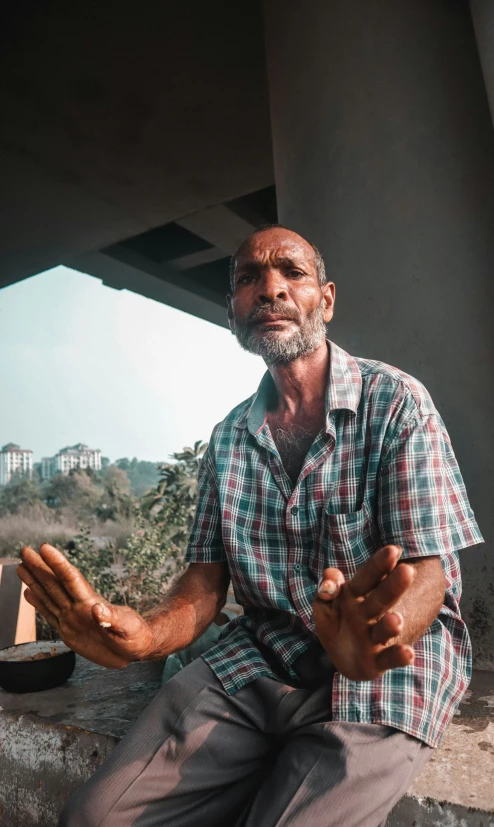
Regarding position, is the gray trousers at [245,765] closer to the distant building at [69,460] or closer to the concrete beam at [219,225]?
the concrete beam at [219,225]

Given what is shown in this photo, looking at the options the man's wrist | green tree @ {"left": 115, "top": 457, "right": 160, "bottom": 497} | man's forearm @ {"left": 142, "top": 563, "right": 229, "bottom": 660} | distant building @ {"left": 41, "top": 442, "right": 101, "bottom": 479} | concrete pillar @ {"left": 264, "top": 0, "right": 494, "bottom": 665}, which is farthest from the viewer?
→ green tree @ {"left": 115, "top": 457, "right": 160, "bottom": 497}

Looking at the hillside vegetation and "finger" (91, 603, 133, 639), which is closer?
"finger" (91, 603, 133, 639)

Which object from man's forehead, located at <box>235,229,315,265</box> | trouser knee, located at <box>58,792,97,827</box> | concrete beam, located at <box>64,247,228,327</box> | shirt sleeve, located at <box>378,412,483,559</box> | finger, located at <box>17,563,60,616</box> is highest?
concrete beam, located at <box>64,247,228,327</box>

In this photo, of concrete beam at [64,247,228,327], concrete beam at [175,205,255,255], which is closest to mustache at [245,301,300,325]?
concrete beam at [175,205,255,255]

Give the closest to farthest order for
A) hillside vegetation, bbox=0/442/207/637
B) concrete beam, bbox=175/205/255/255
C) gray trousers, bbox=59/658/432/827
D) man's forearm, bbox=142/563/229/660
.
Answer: gray trousers, bbox=59/658/432/827
man's forearm, bbox=142/563/229/660
hillside vegetation, bbox=0/442/207/637
concrete beam, bbox=175/205/255/255

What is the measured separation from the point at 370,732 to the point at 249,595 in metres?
0.50

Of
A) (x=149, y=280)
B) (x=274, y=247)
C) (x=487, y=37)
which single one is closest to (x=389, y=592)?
(x=274, y=247)

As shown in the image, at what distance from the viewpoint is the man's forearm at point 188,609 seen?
1.53 meters

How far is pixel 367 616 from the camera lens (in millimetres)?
1003

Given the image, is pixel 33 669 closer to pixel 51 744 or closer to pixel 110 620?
pixel 51 744

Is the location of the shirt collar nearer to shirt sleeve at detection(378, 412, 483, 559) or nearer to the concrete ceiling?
shirt sleeve at detection(378, 412, 483, 559)

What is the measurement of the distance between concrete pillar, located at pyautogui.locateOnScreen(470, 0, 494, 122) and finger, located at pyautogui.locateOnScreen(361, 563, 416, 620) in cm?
176

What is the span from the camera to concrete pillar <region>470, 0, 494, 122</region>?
1943 millimetres

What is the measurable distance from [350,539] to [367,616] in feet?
1.56
